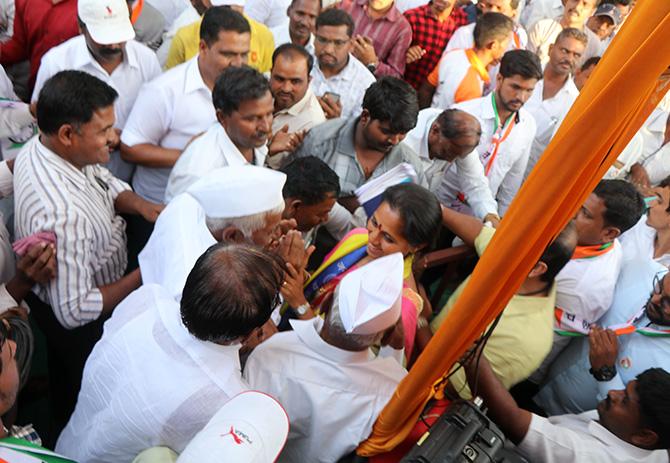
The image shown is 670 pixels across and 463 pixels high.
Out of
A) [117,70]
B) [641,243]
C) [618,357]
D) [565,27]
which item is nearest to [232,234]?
[117,70]

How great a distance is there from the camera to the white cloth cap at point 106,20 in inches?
112

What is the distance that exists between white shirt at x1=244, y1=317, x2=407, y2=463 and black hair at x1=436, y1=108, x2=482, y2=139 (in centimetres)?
171

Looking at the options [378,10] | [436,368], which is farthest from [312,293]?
[378,10]

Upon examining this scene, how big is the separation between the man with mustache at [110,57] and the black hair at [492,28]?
2.58 meters

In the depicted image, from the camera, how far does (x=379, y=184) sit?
2.79 m

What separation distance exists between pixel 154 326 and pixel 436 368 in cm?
88

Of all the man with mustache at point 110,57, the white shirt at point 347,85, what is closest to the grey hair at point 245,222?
the man with mustache at point 110,57

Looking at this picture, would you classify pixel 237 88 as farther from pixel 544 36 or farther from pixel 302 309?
pixel 544 36

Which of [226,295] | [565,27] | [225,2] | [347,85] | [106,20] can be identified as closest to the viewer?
[226,295]

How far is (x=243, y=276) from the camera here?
1543 millimetres

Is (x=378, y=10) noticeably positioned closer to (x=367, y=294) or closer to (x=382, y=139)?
(x=382, y=139)

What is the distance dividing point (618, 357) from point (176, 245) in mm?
2091

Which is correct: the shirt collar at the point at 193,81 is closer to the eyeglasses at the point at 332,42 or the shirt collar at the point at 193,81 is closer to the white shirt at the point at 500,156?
the eyeglasses at the point at 332,42

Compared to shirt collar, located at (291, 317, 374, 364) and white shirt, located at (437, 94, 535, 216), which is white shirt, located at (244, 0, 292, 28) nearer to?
white shirt, located at (437, 94, 535, 216)
